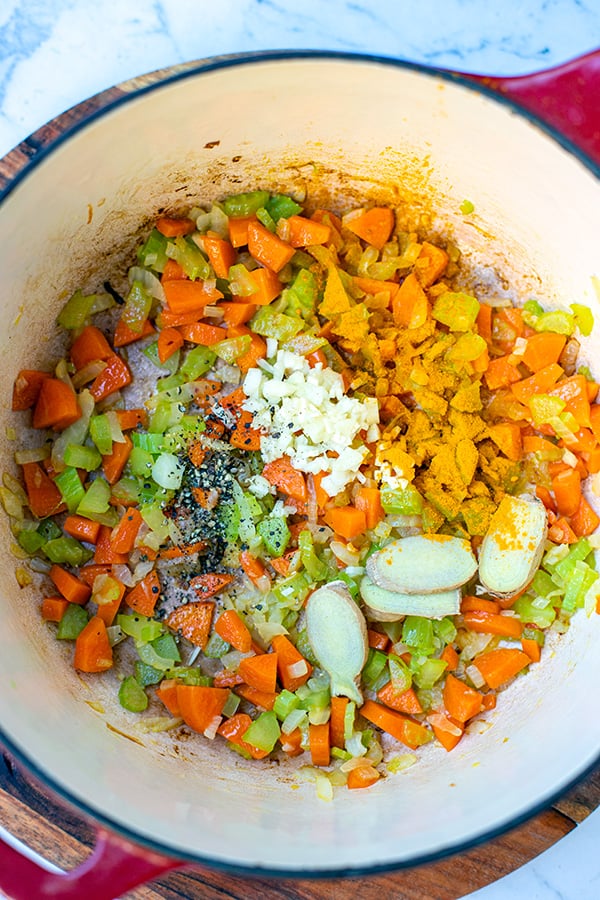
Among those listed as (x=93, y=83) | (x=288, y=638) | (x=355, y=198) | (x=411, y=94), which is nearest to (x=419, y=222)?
(x=355, y=198)

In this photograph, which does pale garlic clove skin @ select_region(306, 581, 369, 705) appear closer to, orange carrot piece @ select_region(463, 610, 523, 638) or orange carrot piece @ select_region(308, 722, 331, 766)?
orange carrot piece @ select_region(308, 722, 331, 766)

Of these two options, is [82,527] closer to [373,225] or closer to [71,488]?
[71,488]

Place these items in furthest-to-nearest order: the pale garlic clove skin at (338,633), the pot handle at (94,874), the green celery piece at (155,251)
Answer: the green celery piece at (155,251) → the pale garlic clove skin at (338,633) → the pot handle at (94,874)

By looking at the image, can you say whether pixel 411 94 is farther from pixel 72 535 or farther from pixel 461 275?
pixel 72 535

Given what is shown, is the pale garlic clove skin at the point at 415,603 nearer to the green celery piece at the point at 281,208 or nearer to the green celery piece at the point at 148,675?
the green celery piece at the point at 148,675

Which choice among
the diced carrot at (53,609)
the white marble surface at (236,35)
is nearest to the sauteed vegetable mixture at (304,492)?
the diced carrot at (53,609)

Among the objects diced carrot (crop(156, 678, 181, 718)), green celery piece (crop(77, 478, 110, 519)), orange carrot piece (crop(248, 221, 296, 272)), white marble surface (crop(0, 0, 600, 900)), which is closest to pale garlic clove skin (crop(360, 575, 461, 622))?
diced carrot (crop(156, 678, 181, 718))
